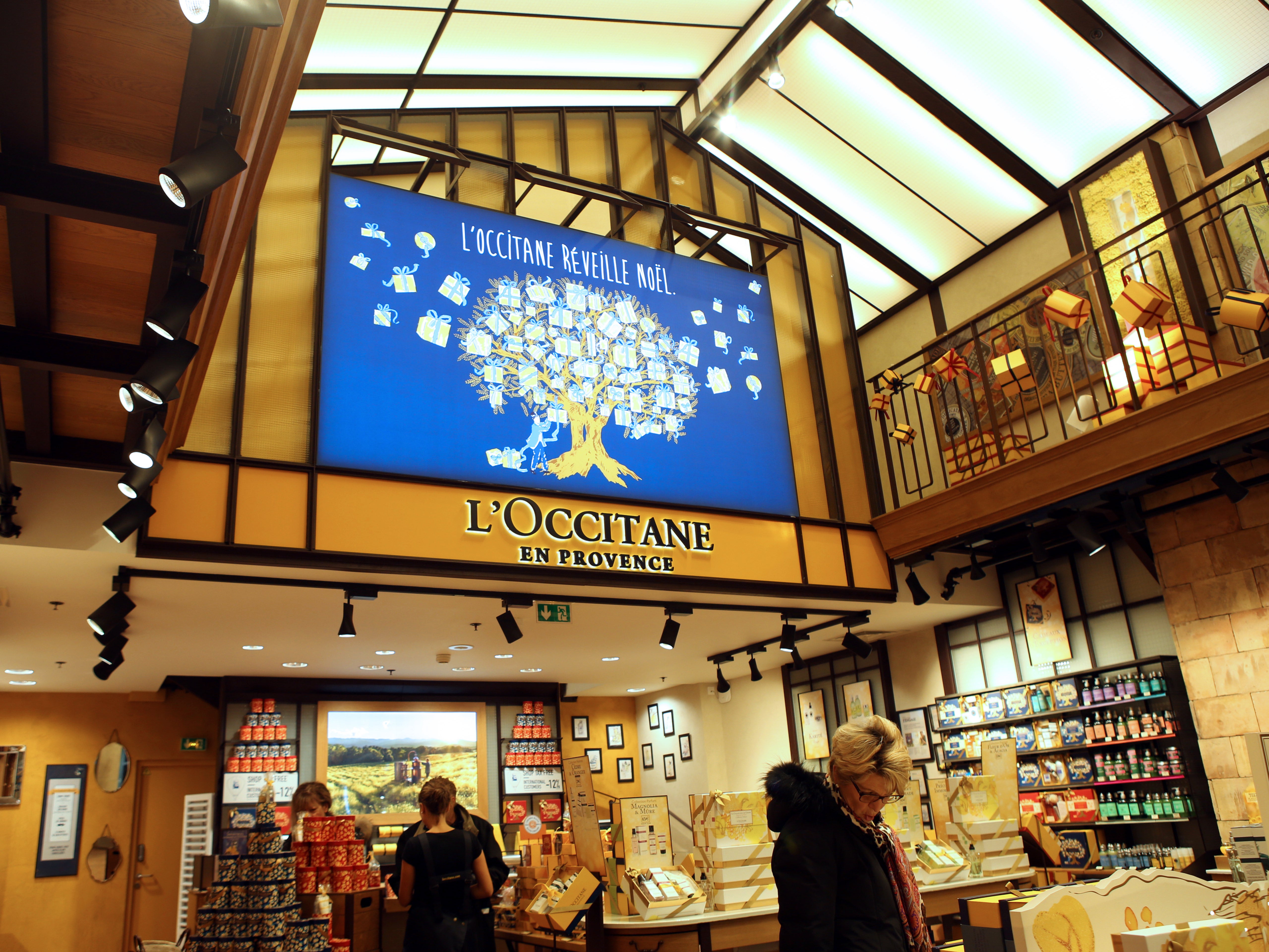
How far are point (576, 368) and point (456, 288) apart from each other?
1.18m

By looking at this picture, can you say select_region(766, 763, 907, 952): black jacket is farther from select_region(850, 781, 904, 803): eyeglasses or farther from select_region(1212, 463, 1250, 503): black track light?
select_region(1212, 463, 1250, 503): black track light

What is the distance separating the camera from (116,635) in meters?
6.14

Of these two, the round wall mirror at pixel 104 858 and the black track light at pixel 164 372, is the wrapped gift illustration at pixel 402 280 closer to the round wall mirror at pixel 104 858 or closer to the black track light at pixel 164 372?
the black track light at pixel 164 372

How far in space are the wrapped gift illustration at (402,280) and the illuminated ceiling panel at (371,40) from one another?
162 centimetres

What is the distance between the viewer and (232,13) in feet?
7.04

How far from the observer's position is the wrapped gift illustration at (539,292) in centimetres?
759

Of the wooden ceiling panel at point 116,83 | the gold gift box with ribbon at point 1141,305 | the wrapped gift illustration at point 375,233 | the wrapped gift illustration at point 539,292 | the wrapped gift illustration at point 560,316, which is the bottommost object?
the wooden ceiling panel at point 116,83

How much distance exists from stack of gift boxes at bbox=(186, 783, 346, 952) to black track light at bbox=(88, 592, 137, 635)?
2091 mm

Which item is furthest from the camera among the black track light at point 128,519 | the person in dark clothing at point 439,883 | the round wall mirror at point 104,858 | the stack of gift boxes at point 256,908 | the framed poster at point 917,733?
the round wall mirror at point 104,858

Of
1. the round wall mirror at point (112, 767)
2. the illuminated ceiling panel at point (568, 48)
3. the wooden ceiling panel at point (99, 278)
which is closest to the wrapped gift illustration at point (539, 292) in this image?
the illuminated ceiling panel at point (568, 48)

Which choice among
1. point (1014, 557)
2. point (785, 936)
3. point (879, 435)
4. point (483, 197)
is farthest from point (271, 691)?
point (785, 936)

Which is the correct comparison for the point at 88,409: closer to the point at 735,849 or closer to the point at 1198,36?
the point at 735,849

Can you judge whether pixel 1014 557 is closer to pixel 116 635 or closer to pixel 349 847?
pixel 349 847

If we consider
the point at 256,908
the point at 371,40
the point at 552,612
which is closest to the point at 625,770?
the point at 552,612
